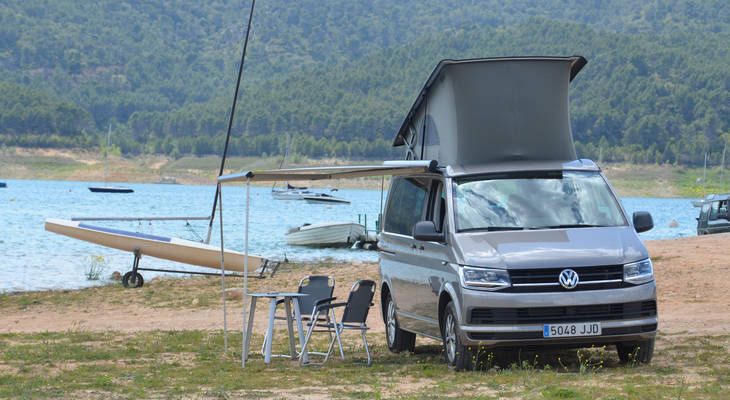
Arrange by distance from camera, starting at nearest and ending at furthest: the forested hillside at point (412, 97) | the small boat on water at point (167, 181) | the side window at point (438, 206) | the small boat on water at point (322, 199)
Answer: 1. the side window at point (438, 206)
2. the small boat on water at point (322, 199)
3. the forested hillside at point (412, 97)
4. the small boat on water at point (167, 181)

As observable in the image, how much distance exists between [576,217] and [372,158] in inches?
5457

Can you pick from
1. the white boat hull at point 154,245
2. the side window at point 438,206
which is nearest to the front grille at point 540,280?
the side window at point 438,206

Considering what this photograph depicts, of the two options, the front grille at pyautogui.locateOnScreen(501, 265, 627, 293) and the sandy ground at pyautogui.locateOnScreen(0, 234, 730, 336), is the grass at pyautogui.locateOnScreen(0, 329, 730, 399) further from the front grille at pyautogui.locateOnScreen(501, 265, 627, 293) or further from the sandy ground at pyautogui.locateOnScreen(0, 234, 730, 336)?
the sandy ground at pyautogui.locateOnScreen(0, 234, 730, 336)

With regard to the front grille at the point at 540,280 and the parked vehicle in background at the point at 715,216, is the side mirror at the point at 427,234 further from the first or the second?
the parked vehicle in background at the point at 715,216

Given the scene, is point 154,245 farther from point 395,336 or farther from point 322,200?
point 322,200

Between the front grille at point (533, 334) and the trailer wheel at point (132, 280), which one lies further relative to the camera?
the trailer wheel at point (132, 280)

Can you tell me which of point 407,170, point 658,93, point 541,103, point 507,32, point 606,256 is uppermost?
point 507,32

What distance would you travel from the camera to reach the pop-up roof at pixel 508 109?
9086 mm

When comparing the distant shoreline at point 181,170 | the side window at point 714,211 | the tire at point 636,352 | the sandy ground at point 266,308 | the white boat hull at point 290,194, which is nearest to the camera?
the tire at point 636,352

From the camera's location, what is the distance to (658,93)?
493 ft

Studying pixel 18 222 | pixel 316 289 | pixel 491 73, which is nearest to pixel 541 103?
pixel 491 73

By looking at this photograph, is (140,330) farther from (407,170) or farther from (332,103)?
(332,103)

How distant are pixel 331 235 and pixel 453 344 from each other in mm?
33840

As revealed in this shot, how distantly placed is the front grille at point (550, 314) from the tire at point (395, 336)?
98.1 inches
